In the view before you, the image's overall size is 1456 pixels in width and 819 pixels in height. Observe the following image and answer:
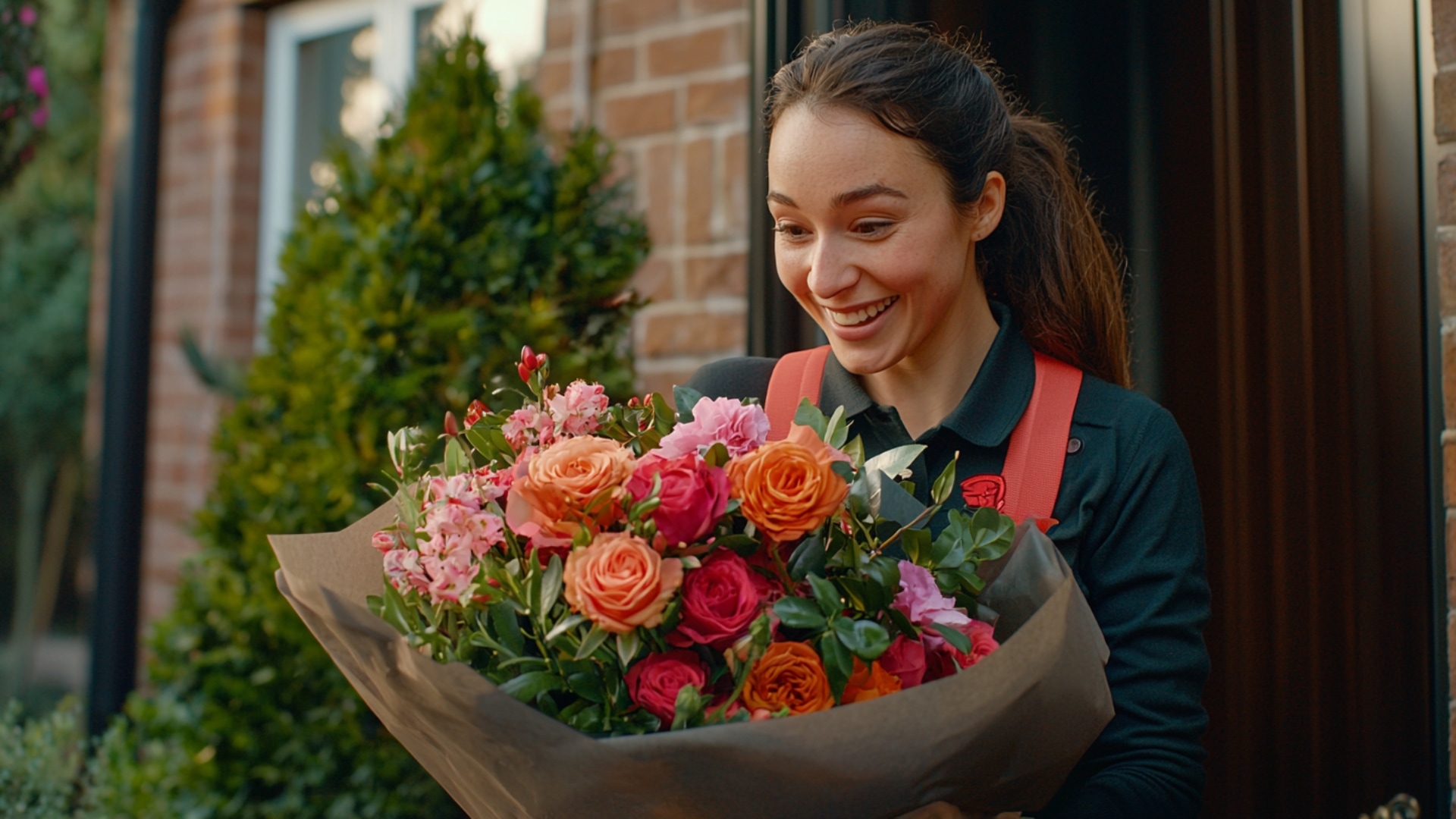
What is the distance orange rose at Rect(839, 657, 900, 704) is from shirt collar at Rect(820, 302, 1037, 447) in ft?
1.97

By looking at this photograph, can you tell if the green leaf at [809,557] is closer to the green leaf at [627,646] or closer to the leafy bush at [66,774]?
the green leaf at [627,646]

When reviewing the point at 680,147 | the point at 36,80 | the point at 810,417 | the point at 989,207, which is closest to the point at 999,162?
the point at 989,207

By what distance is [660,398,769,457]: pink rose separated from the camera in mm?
1072

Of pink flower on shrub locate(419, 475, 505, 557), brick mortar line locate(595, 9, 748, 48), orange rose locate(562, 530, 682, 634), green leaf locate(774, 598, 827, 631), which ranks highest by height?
brick mortar line locate(595, 9, 748, 48)

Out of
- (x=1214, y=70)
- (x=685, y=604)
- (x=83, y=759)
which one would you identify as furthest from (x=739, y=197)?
(x=83, y=759)

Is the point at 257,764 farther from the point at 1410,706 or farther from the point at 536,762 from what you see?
the point at 1410,706

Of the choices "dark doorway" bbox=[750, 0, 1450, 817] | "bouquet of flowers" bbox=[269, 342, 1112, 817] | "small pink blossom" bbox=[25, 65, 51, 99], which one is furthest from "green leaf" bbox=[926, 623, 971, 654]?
"small pink blossom" bbox=[25, 65, 51, 99]

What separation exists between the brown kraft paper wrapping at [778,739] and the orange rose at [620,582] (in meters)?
0.10

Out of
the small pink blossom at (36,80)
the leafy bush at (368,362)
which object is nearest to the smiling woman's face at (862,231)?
the leafy bush at (368,362)

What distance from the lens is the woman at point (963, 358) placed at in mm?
1403

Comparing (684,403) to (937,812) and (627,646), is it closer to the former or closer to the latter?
(627,646)

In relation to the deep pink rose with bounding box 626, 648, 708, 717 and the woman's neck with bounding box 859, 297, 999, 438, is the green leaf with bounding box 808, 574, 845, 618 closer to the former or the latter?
the deep pink rose with bounding box 626, 648, 708, 717

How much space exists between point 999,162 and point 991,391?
1.09 ft

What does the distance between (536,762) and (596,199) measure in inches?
84.7
